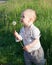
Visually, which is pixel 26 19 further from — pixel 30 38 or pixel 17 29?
pixel 17 29

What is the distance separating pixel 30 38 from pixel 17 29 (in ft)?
6.35

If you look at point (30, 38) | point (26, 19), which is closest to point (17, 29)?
point (30, 38)

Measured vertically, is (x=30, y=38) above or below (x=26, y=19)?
below

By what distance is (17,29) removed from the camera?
6.93 meters

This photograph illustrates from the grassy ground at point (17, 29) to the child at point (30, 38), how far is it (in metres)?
0.43

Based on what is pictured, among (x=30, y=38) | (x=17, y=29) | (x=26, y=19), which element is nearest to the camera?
(x=26, y=19)

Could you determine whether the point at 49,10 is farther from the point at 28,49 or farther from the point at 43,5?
the point at 28,49

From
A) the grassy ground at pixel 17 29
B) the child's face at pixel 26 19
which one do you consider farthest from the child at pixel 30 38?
the grassy ground at pixel 17 29

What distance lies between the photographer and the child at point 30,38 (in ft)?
16.1

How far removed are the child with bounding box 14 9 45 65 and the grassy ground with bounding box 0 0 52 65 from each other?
434mm

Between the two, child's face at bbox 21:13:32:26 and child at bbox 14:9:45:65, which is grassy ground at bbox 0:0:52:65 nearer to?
child at bbox 14:9:45:65

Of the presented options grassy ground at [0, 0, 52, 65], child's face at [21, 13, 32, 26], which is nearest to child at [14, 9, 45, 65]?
child's face at [21, 13, 32, 26]

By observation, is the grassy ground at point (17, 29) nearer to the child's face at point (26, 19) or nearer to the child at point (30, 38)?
the child at point (30, 38)

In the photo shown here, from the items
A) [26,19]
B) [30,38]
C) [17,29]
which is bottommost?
[17,29]
